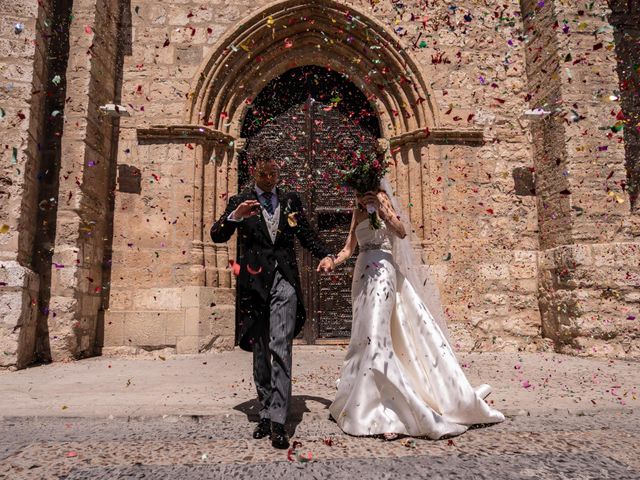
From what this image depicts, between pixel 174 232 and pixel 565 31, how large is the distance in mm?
5962

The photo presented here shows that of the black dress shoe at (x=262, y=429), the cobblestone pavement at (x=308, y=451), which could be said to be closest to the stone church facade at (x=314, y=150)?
the cobblestone pavement at (x=308, y=451)

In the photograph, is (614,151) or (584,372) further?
(614,151)

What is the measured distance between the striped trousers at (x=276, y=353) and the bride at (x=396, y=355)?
426 mm

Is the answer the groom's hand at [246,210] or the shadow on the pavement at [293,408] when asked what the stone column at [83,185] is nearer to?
the shadow on the pavement at [293,408]

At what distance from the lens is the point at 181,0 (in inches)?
248

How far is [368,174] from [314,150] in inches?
150

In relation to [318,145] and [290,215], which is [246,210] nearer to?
[290,215]

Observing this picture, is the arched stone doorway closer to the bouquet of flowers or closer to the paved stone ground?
the paved stone ground

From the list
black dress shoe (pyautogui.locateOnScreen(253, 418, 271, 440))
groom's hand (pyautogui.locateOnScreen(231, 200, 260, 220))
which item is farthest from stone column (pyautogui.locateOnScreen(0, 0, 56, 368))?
black dress shoe (pyautogui.locateOnScreen(253, 418, 271, 440))

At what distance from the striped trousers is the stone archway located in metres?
3.32

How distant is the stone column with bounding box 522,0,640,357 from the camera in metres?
5.13

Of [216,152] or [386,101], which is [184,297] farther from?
[386,101]

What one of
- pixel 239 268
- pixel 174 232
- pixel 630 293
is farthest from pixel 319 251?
pixel 630 293

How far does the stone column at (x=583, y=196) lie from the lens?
5.13 meters
